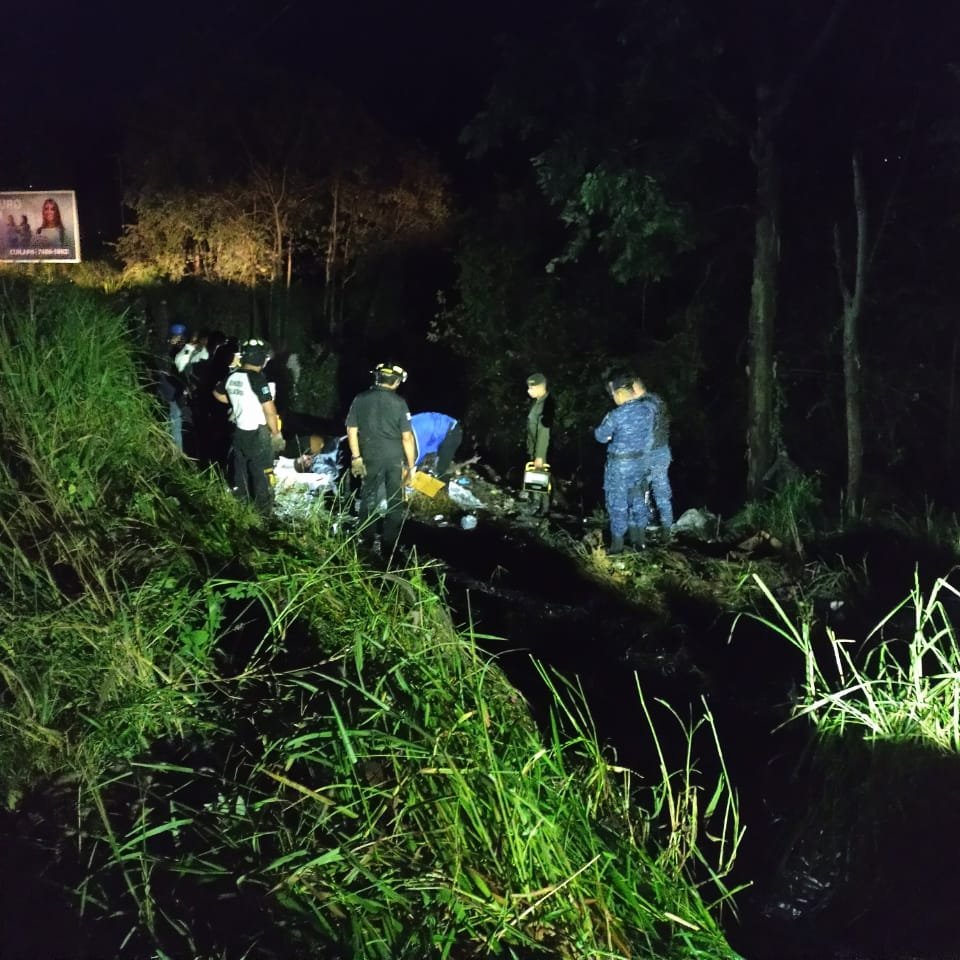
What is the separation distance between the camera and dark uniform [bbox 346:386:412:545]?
677cm

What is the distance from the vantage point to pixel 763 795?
3773 mm

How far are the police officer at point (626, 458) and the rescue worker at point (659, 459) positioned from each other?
0.05m

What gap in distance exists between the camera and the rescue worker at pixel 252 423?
7.07 metres

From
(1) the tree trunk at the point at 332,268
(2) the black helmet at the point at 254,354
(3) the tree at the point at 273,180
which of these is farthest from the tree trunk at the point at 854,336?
(1) the tree trunk at the point at 332,268

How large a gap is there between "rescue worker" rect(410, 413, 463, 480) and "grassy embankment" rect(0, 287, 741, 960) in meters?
4.45

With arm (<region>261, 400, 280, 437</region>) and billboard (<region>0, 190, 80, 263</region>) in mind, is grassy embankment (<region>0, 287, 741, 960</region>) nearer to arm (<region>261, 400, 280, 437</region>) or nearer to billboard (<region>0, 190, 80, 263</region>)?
arm (<region>261, 400, 280, 437</region>)

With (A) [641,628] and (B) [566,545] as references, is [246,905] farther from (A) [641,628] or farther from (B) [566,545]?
(B) [566,545]

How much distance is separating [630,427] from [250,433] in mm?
3031

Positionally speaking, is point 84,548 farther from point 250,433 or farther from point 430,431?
point 430,431

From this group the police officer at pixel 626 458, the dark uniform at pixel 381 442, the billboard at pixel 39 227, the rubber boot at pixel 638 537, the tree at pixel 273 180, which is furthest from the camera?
the billboard at pixel 39 227

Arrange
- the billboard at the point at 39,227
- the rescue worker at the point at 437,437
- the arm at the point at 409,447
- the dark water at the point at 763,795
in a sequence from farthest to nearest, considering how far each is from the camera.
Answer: the billboard at the point at 39,227 < the rescue worker at the point at 437,437 < the arm at the point at 409,447 < the dark water at the point at 763,795

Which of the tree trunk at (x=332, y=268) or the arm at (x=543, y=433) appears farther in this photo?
the tree trunk at (x=332, y=268)

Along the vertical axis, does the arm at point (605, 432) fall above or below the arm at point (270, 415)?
below

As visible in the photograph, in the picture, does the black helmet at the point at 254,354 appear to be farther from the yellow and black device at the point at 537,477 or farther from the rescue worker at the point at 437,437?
the yellow and black device at the point at 537,477
